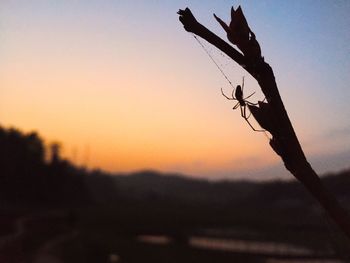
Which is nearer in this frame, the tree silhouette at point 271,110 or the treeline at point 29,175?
→ the tree silhouette at point 271,110

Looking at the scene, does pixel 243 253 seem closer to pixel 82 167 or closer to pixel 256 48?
pixel 256 48

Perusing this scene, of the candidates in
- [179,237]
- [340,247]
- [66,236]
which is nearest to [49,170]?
[179,237]

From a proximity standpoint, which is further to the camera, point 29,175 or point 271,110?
point 29,175

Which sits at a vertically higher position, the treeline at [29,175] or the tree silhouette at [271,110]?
the treeline at [29,175]

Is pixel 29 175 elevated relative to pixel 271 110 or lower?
elevated
